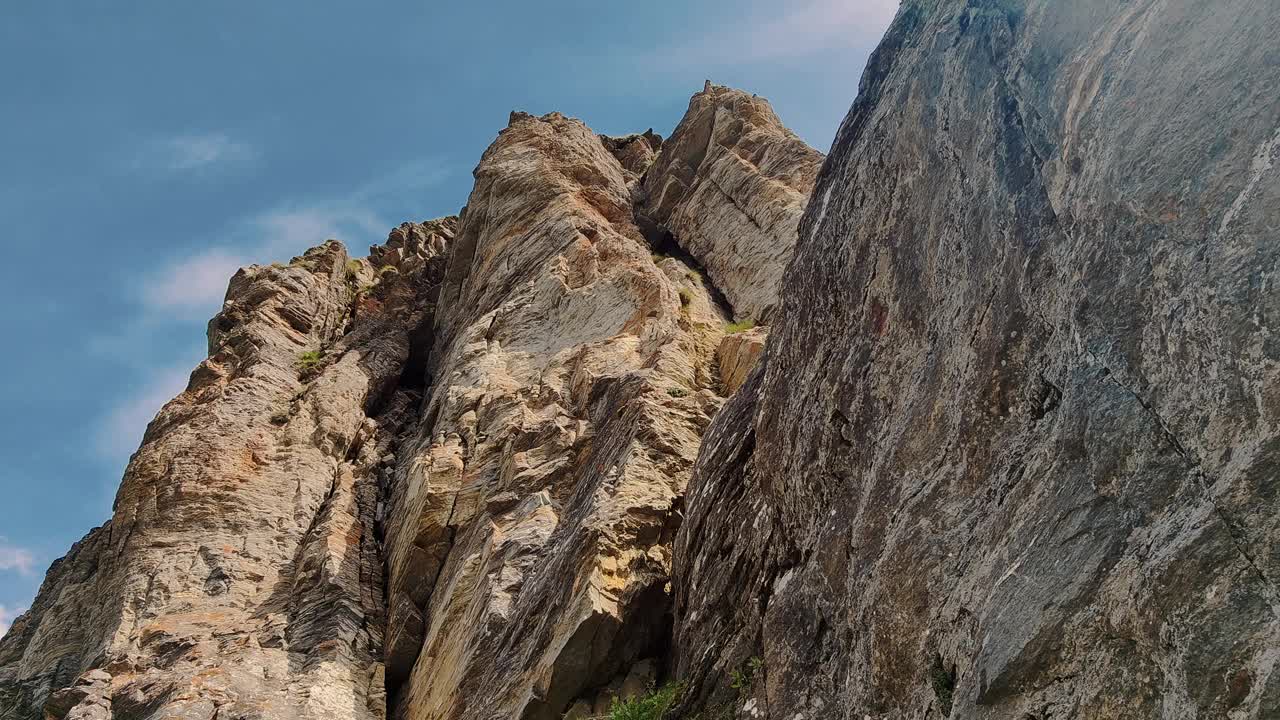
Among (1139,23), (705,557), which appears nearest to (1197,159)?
(1139,23)

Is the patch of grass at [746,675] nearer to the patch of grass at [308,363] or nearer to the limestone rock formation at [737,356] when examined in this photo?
the limestone rock formation at [737,356]

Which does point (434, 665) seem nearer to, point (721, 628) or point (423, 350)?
point (721, 628)

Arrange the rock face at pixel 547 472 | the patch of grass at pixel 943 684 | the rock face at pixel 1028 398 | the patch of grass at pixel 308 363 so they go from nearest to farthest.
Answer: the rock face at pixel 1028 398
the patch of grass at pixel 943 684
the rock face at pixel 547 472
the patch of grass at pixel 308 363

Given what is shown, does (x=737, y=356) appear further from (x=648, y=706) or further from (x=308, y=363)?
(x=308, y=363)

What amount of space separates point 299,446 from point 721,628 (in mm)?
19830

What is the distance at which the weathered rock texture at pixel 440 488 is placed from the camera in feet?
59.0

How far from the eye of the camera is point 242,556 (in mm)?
25891

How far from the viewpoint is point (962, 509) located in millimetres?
9633

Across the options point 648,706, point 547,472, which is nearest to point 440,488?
point 547,472

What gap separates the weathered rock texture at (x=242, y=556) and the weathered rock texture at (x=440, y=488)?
8cm

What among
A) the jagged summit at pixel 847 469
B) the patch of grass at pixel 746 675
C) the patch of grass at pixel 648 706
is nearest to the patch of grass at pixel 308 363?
the jagged summit at pixel 847 469

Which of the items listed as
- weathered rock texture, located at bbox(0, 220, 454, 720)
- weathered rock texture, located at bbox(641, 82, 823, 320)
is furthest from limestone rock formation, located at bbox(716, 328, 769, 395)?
weathered rock texture, located at bbox(0, 220, 454, 720)

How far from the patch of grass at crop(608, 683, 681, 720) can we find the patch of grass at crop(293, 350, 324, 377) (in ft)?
81.2

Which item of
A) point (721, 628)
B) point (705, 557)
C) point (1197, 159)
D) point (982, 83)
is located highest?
point (982, 83)
